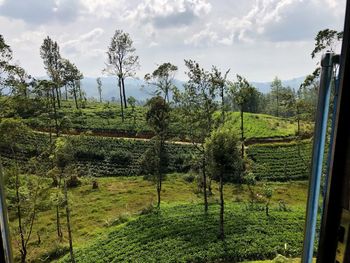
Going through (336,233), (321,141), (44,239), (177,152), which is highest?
(321,141)

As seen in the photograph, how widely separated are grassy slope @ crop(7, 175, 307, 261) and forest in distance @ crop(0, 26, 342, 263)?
0.06 metres

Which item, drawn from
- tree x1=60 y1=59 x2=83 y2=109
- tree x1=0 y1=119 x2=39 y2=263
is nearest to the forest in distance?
tree x1=0 y1=119 x2=39 y2=263

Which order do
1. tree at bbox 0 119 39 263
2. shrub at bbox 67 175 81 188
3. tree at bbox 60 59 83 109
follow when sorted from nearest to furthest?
tree at bbox 0 119 39 263 < shrub at bbox 67 175 81 188 < tree at bbox 60 59 83 109

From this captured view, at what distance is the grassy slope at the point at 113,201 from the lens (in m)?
16.9

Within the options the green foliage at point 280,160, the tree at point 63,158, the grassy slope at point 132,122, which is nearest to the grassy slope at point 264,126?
the grassy slope at point 132,122

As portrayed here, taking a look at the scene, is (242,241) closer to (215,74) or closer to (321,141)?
(215,74)

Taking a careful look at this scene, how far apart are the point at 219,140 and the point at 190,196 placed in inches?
313

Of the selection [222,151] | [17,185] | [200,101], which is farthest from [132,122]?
[17,185]

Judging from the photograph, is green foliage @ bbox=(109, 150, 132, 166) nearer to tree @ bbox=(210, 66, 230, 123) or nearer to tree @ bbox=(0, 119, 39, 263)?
tree @ bbox=(210, 66, 230, 123)

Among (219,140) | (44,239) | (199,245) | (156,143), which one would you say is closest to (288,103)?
(156,143)

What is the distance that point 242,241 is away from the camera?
582 inches

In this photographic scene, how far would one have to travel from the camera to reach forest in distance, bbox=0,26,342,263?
14.1 m

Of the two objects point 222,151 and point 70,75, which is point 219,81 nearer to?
point 222,151

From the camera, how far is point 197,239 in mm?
→ 15156
